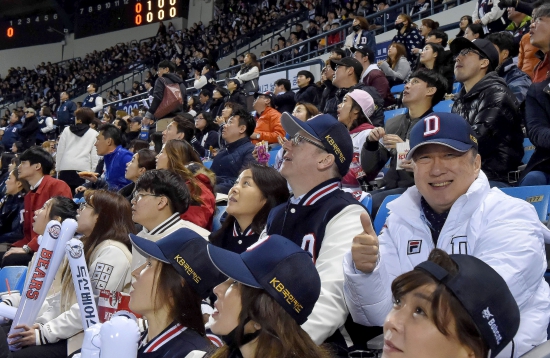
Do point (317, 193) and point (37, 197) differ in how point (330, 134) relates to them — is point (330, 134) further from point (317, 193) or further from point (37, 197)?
point (37, 197)

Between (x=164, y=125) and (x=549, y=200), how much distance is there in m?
6.68

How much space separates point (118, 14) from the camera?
25719 mm

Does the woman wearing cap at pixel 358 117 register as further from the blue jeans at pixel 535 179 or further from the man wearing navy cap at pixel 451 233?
the man wearing navy cap at pixel 451 233

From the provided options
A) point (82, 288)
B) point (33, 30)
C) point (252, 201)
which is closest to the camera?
point (82, 288)

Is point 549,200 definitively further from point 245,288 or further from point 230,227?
point 245,288

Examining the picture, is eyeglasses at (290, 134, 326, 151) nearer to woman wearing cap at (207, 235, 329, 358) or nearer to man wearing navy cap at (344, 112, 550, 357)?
man wearing navy cap at (344, 112, 550, 357)

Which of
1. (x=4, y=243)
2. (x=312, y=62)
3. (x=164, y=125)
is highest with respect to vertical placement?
(x=312, y=62)

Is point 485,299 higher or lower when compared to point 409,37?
lower

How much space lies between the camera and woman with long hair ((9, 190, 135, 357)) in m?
3.64

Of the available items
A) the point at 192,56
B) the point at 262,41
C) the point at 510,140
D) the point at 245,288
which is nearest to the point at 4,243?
the point at 510,140

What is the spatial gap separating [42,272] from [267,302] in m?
1.98

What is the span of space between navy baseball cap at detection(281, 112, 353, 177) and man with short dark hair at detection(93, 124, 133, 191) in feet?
13.8

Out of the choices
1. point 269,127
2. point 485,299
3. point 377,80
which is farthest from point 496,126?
point 269,127

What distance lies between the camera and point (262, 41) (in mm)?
19297
